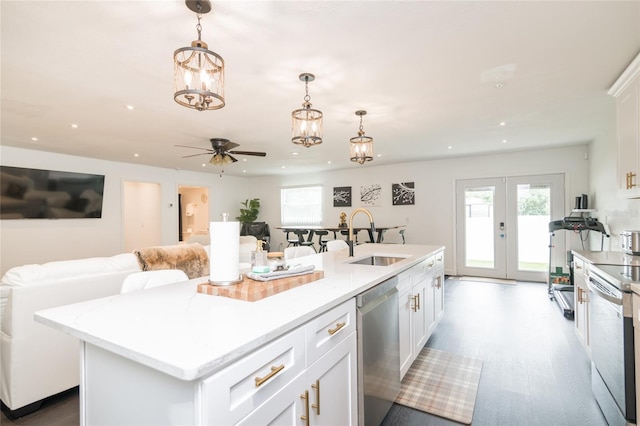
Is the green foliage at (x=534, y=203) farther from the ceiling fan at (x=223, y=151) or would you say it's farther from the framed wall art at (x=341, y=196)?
the ceiling fan at (x=223, y=151)

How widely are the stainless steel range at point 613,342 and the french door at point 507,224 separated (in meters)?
4.13

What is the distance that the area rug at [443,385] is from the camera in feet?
6.82

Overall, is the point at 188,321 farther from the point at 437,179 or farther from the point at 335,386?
the point at 437,179

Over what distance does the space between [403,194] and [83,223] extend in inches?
269

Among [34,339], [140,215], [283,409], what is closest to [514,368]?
[283,409]

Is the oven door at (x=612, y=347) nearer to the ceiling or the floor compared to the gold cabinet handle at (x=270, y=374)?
nearer to the floor

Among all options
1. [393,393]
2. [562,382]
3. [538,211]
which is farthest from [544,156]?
[393,393]

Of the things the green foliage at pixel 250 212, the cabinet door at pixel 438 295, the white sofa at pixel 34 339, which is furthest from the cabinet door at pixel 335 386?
the green foliage at pixel 250 212

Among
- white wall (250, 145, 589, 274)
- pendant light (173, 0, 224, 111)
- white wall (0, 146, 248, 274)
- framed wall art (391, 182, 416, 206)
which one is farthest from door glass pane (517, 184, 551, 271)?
white wall (0, 146, 248, 274)

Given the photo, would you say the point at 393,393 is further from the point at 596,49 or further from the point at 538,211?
the point at 538,211

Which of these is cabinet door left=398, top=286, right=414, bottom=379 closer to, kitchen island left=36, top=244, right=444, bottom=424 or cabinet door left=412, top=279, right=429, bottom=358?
cabinet door left=412, top=279, right=429, bottom=358

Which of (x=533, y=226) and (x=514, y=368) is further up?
(x=533, y=226)

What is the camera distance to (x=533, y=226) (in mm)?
5824

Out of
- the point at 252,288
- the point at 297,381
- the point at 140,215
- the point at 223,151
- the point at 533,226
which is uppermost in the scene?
the point at 223,151
